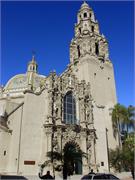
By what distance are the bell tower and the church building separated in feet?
0.98

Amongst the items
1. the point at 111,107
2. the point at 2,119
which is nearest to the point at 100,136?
the point at 111,107

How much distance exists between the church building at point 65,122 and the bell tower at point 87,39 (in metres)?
0.30

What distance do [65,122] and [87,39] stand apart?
2113 cm

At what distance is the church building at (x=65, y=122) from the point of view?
30.9 meters

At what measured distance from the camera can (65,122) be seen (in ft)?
117

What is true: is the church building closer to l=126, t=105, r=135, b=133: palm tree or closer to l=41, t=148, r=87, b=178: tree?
l=41, t=148, r=87, b=178: tree

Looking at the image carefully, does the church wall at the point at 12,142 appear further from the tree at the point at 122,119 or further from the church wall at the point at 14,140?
the tree at the point at 122,119

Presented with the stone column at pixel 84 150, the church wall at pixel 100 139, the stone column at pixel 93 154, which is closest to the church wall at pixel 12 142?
the stone column at pixel 84 150

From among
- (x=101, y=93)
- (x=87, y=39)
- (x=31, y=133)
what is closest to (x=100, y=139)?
(x=101, y=93)

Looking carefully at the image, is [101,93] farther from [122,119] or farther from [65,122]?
[65,122]

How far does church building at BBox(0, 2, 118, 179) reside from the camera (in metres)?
30.9

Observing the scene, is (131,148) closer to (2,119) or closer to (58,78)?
(58,78)

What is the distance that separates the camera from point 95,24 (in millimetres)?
53812

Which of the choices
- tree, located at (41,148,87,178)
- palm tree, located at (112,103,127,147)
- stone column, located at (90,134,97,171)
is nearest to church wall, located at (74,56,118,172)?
palm tree, located at (112,103,127,147)
